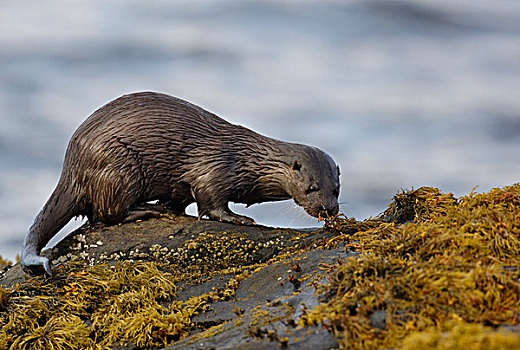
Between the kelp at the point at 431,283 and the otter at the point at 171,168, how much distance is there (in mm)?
2371

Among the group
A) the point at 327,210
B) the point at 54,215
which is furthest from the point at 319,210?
the point at 54,215

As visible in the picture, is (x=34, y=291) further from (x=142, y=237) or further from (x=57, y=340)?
(x=142, y=237)

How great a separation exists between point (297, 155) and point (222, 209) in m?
1.00

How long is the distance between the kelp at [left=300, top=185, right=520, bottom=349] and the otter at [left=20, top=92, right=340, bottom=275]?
7.78 feet

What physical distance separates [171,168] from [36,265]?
5.86 ft

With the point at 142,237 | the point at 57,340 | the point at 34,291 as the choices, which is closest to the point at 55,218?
the point at 142,237

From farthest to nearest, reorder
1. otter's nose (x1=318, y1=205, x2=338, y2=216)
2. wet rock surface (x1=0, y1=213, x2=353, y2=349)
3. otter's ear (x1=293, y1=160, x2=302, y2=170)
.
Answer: otter's ear (x1=293, y1=160, x2=302, y2=170) < otter's nose (x1=318, y1=205, x2=338, y2=216) < wet rock surface (x1=0, y1=213, x2=353, y2=349)

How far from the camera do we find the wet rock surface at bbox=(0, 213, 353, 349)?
3.10 m

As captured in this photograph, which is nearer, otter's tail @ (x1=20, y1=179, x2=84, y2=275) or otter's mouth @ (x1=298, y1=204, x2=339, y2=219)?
otter's tail @ (x1=20, y1=179, x2=84, y2=275)

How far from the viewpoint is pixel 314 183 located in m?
6.04

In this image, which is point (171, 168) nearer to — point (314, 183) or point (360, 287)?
point (314, 183)

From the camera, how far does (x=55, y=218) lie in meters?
6.02

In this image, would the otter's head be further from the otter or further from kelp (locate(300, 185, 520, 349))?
kelp (locate(300, 185, 520, 349))

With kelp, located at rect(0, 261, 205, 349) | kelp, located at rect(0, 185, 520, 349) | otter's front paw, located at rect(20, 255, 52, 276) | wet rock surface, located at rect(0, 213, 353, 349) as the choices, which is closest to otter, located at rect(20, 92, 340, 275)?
wet rock surface, located at rect(0, 213, 353, 349)
